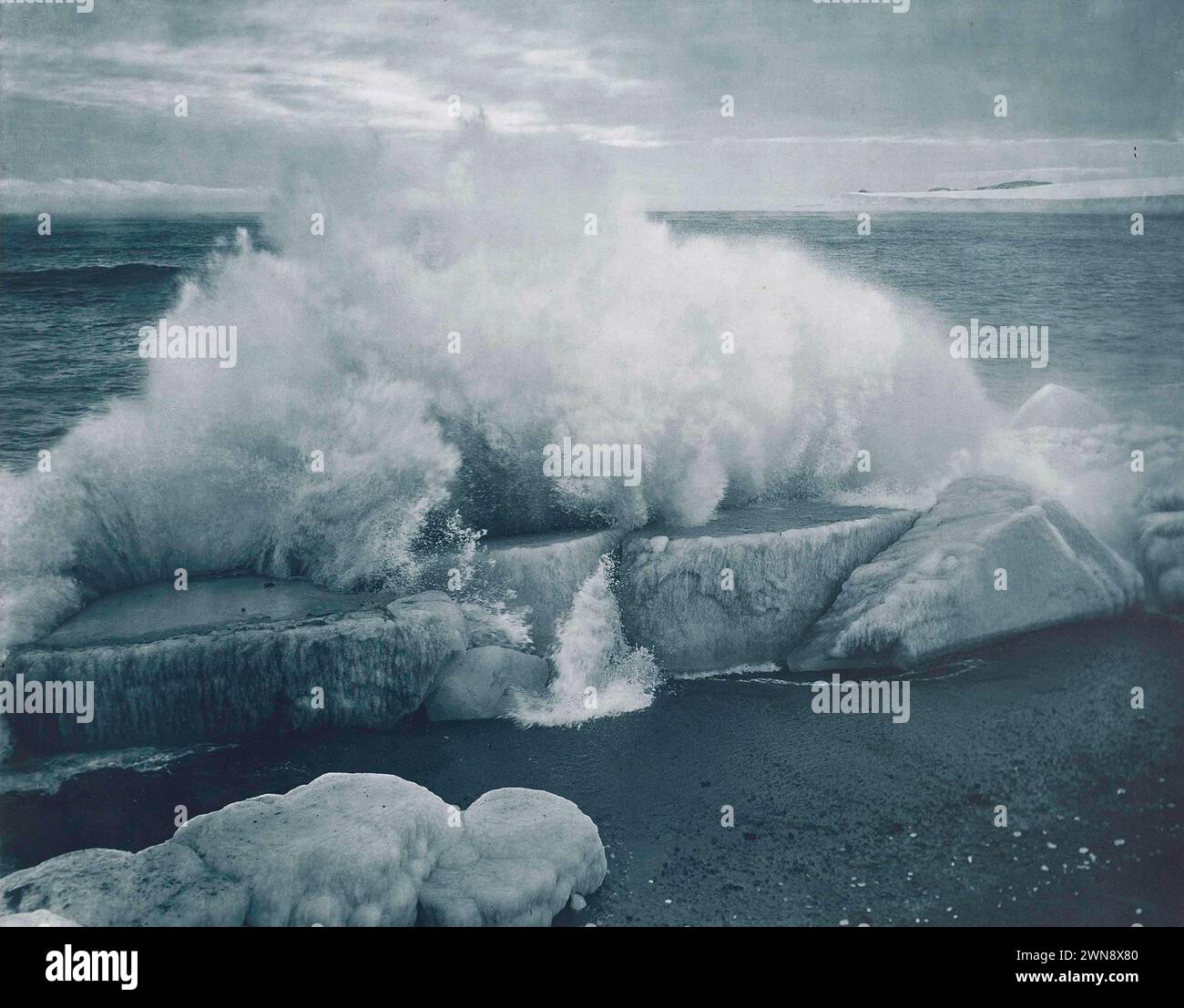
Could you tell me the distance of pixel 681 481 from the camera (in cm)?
479

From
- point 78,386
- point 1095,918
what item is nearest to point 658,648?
point 1095,918

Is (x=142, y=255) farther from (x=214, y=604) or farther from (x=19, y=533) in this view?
(x=214, y=604)

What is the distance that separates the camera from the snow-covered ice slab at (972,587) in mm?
4461

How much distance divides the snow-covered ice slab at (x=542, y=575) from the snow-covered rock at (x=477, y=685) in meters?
0.18

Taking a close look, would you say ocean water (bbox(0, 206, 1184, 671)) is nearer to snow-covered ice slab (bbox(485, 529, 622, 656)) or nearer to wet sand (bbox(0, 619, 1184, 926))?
snow-covered ice slab (bbox(485, 529, 622, 656))

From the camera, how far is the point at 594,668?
14.5 feet
